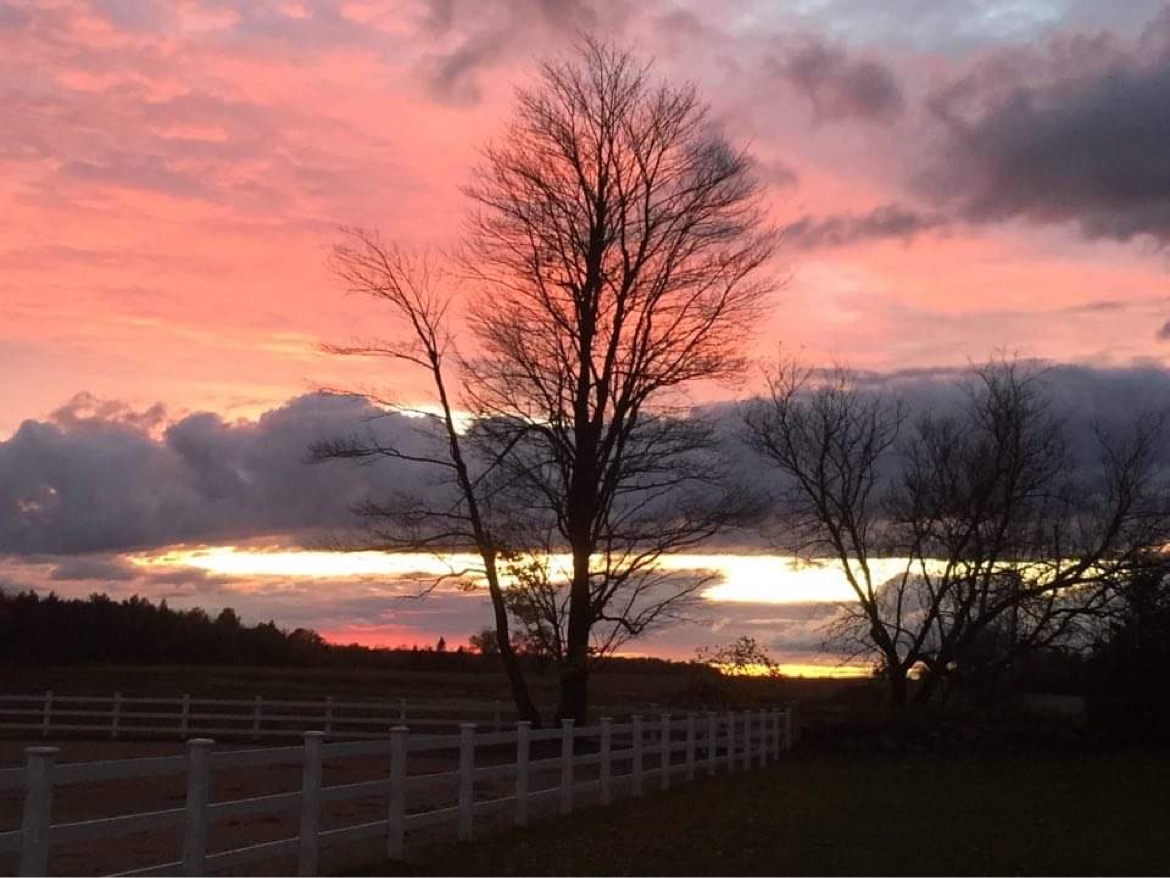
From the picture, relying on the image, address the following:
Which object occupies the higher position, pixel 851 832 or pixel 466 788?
pixel 466 788

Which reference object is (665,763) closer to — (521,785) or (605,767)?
(605,767)

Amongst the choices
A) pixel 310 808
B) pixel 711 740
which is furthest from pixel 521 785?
pixel 711 740

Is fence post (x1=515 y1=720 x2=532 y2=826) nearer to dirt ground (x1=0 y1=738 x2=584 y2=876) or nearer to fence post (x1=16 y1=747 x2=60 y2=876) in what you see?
dirt ground (x1=0 y1=738 x2=584 y2=876)

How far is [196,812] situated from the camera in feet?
28.9

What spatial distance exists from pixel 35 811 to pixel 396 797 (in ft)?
15.4

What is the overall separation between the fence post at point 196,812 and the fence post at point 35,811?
1430 millimetres

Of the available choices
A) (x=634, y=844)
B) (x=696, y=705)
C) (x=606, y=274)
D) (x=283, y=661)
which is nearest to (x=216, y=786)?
(x=634, y=844)

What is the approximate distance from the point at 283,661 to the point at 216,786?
7218cm

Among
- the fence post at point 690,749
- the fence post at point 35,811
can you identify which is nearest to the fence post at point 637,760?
the fence post at point 690,749

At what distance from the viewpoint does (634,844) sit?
13.0 metres

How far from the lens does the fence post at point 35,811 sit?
734cm

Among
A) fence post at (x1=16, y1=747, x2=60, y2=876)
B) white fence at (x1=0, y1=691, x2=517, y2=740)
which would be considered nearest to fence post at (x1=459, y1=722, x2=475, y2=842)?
fence post at (x1=16, y1=747, x2=60, y2=876)

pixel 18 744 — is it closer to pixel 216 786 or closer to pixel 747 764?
pixel 216 786

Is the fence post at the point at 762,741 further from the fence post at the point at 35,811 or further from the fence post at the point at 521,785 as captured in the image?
the fence post at the point at 35,811
